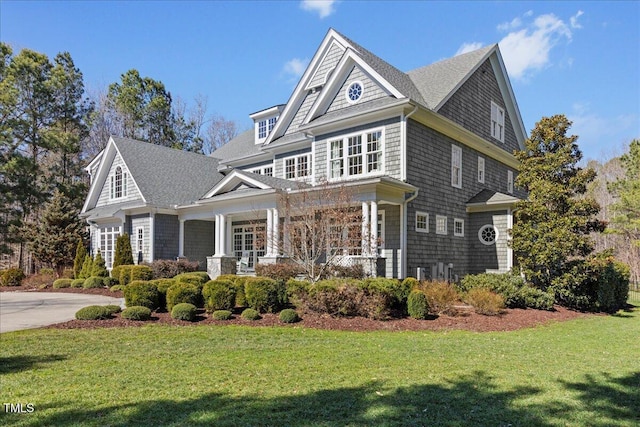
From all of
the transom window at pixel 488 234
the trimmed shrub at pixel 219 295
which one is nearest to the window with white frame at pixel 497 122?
the transom window at pixel 488 234

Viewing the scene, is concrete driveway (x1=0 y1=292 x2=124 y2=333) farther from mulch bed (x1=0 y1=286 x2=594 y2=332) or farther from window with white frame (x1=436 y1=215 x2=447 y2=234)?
window with white frame (x1=436 y1=215 x2=447 y2=234)

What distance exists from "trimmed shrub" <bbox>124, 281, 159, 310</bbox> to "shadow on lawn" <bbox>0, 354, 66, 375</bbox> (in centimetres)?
415

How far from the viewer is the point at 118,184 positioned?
23.7 m

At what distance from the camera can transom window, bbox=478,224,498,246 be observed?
17.8 meters

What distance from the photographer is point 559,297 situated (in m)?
14.7

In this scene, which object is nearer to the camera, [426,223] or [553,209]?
[553,209]

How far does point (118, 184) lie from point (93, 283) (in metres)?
6.97

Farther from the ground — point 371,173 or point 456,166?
point 456,166

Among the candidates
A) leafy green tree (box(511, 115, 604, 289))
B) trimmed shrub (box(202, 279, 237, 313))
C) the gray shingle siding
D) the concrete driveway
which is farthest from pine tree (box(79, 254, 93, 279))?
leafy green tree (box(511, 115, 604, 289))

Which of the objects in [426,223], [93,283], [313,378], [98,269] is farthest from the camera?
[98,269]

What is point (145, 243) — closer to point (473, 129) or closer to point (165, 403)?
point (473, 129)

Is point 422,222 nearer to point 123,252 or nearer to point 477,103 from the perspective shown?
point 477,103

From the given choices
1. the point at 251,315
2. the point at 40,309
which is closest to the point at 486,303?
the point at 251,315

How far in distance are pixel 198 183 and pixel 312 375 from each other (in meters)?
19.6
